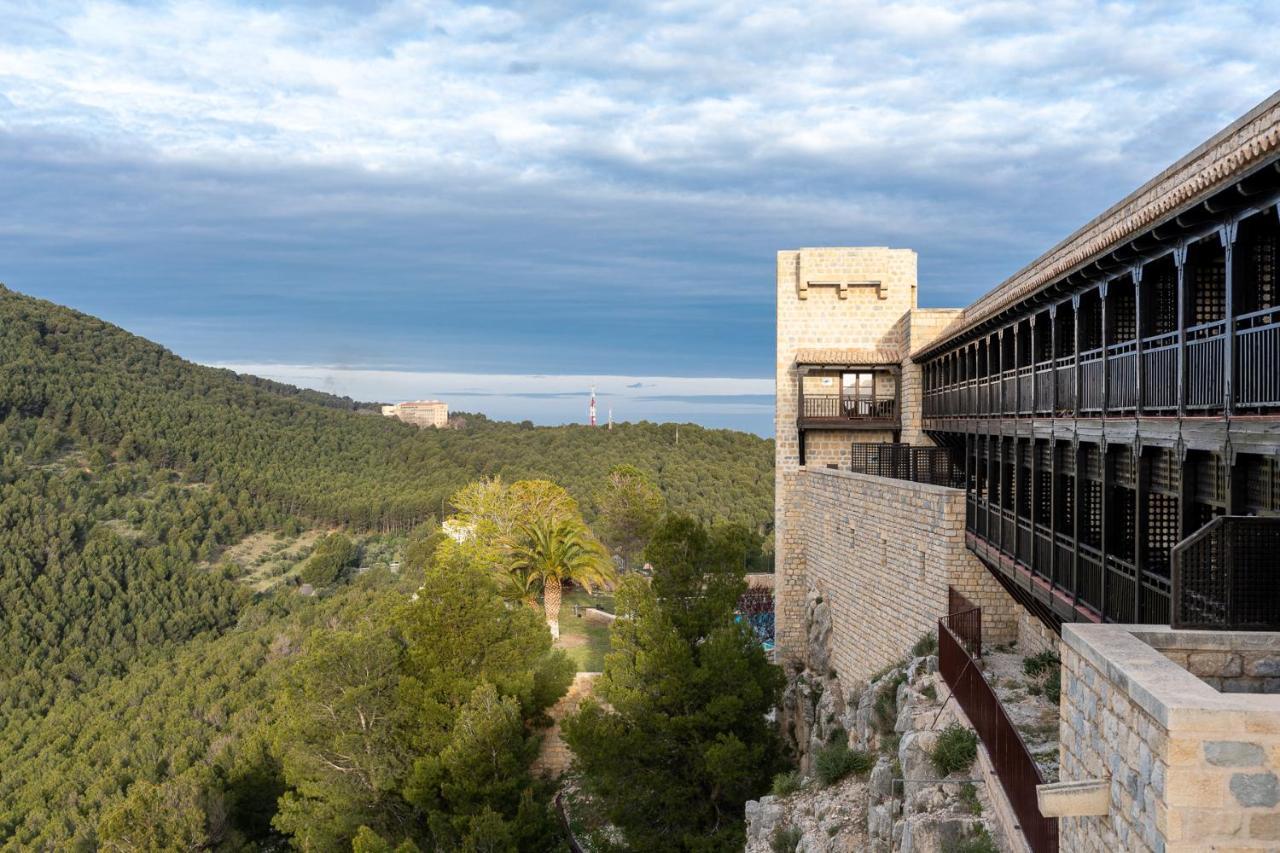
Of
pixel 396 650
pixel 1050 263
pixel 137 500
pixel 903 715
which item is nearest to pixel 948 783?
pixel 903 715

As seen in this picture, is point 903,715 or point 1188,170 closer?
point 1188,170

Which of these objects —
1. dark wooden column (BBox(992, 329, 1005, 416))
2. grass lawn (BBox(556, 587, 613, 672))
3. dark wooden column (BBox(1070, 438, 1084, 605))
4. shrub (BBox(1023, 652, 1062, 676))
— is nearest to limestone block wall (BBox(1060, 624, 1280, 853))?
dark wooden column (BBox(1070, 438, 1084, 605))

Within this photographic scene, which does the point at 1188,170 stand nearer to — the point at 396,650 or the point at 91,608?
the point at 396,650

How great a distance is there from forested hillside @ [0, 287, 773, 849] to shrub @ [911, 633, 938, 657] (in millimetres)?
22192

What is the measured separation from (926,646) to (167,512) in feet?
239

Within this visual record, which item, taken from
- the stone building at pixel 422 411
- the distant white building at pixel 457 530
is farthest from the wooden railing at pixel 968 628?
the stone building at pixel 422 411

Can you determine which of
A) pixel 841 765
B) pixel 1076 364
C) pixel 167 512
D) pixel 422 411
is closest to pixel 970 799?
pixel 841 765

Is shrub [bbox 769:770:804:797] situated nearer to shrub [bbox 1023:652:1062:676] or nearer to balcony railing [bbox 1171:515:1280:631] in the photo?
shrub [bbox 1023:652:1062:676]

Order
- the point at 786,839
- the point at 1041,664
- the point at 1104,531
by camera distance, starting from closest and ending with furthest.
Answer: the point at 1104,531, the point at 786,839, the point at 1041,664

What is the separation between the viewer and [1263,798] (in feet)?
13.3

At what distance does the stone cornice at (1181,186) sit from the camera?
21.4ft

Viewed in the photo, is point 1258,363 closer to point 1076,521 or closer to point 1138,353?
point 1138,353

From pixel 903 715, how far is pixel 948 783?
2.49 meters

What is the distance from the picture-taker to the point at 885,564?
18.1 metres
